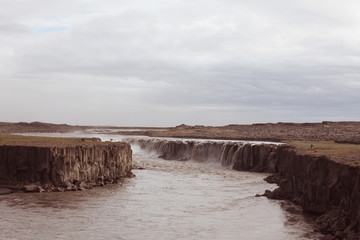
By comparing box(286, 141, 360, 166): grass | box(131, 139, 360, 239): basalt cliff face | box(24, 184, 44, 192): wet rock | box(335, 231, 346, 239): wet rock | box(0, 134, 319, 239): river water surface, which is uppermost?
box(286, 141, 360, 166): grass

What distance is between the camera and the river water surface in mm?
24344

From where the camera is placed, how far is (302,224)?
26125mm

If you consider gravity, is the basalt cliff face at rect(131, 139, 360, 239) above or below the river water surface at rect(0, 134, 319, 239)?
above

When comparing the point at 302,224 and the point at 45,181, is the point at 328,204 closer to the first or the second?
the point at 302,224

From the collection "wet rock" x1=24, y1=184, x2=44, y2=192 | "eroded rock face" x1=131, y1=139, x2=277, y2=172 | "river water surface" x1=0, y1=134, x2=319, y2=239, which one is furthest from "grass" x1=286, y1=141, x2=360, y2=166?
"wet rock" x1=24, y1=184, x2=44, y2=192

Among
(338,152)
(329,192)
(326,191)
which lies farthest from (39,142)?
(329,192)

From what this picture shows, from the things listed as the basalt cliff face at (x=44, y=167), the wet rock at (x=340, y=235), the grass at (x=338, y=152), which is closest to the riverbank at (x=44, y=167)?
the basalt cliff face at (x=44, y=167)

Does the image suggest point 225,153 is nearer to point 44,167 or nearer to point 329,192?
point 44,167

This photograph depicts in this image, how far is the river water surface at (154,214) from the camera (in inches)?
958

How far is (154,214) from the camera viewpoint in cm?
2869

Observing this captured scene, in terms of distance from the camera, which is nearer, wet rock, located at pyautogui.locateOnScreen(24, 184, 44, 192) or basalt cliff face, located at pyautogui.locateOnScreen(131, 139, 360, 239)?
basalt cliff face, located at pyautogui.locateOnScreen(131, 139, 360, 239)

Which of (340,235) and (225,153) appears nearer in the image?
(340,235)

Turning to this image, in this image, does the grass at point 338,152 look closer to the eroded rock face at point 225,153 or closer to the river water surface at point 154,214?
the river water surface at point 154,214

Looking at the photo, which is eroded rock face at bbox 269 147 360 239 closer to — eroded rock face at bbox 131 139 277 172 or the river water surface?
the river water surface
